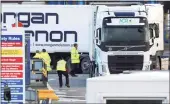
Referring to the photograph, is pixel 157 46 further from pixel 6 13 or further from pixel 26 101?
pixel 26 101

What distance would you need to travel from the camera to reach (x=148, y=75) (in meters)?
3.25

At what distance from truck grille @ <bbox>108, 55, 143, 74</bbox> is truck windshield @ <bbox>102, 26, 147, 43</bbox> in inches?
26.6

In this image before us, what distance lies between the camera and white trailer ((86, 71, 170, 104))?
311 cm

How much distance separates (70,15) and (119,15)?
941cm

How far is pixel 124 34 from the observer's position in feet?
71.6

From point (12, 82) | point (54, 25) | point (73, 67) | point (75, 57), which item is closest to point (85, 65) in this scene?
point (73, 67)

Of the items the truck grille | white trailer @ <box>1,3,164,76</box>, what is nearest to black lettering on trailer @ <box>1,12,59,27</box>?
white trailer @ <box>1,3,164,76</box>

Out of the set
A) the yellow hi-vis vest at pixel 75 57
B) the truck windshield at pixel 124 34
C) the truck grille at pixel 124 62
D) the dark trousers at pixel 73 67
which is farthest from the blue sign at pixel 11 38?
the dark trousers at pixel 73 67

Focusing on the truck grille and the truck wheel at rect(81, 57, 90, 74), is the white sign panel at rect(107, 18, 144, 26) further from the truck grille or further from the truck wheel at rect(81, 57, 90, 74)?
the truck wheel at rect(81, 57, 90, 74)

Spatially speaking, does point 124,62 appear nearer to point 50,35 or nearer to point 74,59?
point 74,59

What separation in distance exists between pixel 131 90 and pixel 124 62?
1869 cm

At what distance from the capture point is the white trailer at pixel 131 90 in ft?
10.2

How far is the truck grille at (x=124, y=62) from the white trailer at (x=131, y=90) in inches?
732

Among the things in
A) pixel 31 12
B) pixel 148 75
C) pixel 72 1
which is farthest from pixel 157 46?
pixel 148 75
